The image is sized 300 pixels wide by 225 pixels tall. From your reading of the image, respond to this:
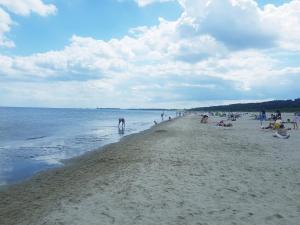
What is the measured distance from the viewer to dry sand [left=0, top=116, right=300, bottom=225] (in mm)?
7219

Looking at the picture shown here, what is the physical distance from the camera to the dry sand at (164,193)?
7219 millimetres

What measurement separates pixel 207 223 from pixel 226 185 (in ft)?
10.2

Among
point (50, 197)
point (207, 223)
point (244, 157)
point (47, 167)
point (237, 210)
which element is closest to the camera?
point (207, 223)

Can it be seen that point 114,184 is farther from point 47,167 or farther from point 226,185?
point 47,167

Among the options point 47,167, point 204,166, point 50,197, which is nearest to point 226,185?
point 204,166

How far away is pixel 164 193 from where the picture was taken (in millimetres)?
8953

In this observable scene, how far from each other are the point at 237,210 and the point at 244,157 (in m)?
7.92

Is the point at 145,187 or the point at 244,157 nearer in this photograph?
the point at 145,187

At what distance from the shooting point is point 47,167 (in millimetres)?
16406

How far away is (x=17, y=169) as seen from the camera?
15984mm

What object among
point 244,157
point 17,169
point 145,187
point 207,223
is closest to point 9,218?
point 145,187

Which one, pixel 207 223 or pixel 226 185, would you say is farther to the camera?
pixel 226 185

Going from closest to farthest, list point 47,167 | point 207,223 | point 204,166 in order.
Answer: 1. point 207,223
2. point 204,166
3. point 47,167

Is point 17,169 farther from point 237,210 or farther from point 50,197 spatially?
point 237,210
